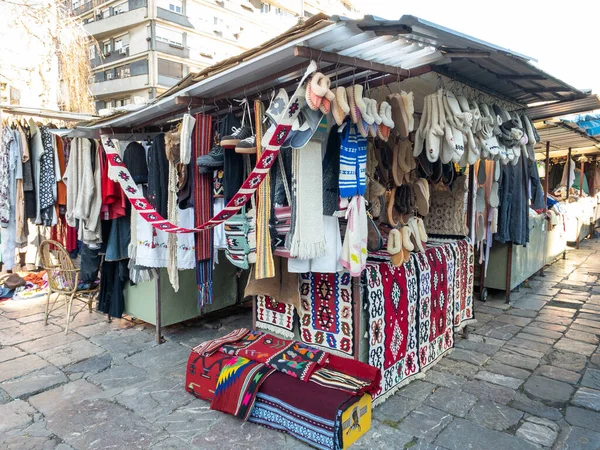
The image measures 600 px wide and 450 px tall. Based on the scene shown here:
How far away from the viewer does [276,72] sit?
251cm

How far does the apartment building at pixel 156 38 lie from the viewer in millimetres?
26344

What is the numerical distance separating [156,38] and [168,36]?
0.98m

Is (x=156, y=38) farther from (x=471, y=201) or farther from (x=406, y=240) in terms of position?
(x=406, y=240)

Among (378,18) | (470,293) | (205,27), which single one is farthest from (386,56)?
(205,27)

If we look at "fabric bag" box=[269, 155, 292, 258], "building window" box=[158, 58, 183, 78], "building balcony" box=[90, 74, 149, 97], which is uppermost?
"building window" box=[158, 58, 183, 78]

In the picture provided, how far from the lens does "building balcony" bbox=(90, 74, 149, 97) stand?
1059 inches

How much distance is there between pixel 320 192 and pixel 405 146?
2.91 ft

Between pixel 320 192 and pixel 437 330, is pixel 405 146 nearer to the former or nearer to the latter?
pixel 320 192

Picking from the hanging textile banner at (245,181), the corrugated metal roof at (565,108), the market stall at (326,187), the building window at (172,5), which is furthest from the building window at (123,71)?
the corrugated metal roof at (565,108)

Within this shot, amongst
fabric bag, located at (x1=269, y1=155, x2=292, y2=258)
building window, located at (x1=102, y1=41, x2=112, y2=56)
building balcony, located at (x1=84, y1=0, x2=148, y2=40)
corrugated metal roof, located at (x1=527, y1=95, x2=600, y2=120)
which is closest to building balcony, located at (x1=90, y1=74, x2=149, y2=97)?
building window, located at (x1=102, y1=41, x2=112, y2=56)

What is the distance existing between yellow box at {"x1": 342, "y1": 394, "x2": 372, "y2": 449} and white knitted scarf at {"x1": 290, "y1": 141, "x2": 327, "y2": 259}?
0.94 metres

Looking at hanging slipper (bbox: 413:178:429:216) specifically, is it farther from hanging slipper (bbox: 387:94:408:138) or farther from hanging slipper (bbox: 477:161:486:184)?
hanging slipper (bbox: 477:161:486:184)

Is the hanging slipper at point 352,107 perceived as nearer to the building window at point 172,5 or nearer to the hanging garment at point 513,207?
the hanging garment at point 513,207

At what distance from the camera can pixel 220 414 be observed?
111 inches
